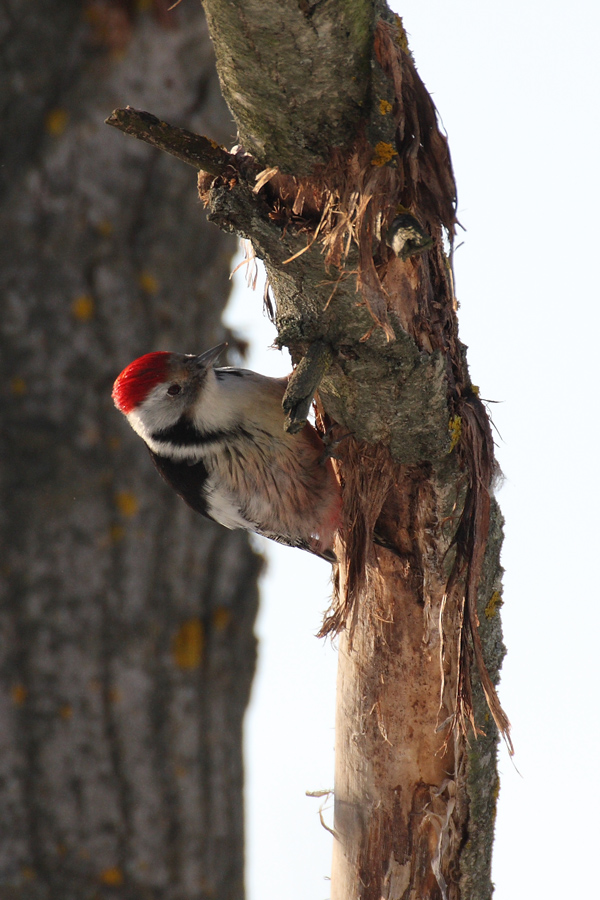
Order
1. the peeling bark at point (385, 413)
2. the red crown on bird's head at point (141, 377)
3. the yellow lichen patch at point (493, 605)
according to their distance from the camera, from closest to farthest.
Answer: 1. the peeling bark at point (385, 413)
2. the yellow lichen patch at point (493, 605)
3. the red crown on bird's head at point (141, 377)

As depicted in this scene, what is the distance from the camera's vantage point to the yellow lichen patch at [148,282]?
286 cm

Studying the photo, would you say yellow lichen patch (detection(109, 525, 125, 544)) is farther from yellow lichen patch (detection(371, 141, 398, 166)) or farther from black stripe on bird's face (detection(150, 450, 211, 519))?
yellow lichen patch (detection(371, 141, 398, 166))

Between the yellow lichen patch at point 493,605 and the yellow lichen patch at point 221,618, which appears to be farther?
the yellow lichen patch at point 221,618

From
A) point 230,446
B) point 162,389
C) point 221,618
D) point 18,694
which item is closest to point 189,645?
point 221,618

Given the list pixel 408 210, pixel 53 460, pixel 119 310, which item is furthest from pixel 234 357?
pixel 408 210

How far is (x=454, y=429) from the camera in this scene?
6.73ft

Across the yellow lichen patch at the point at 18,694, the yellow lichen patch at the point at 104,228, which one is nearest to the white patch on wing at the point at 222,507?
the yellow lichen patch at the point at 18,694

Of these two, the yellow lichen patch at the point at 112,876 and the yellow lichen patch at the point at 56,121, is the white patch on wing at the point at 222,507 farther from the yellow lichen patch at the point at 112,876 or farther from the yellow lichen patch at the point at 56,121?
the yellow lichen patch at the point at 56,121

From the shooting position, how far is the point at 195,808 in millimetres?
2771

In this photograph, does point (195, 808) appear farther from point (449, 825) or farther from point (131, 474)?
point (131, 474)

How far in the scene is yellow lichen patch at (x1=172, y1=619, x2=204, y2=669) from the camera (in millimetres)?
2771

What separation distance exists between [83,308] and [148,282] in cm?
26

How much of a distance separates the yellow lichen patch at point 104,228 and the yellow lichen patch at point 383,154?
1579 mm

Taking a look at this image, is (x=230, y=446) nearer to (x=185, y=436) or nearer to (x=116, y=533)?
(x=185, y=436)
